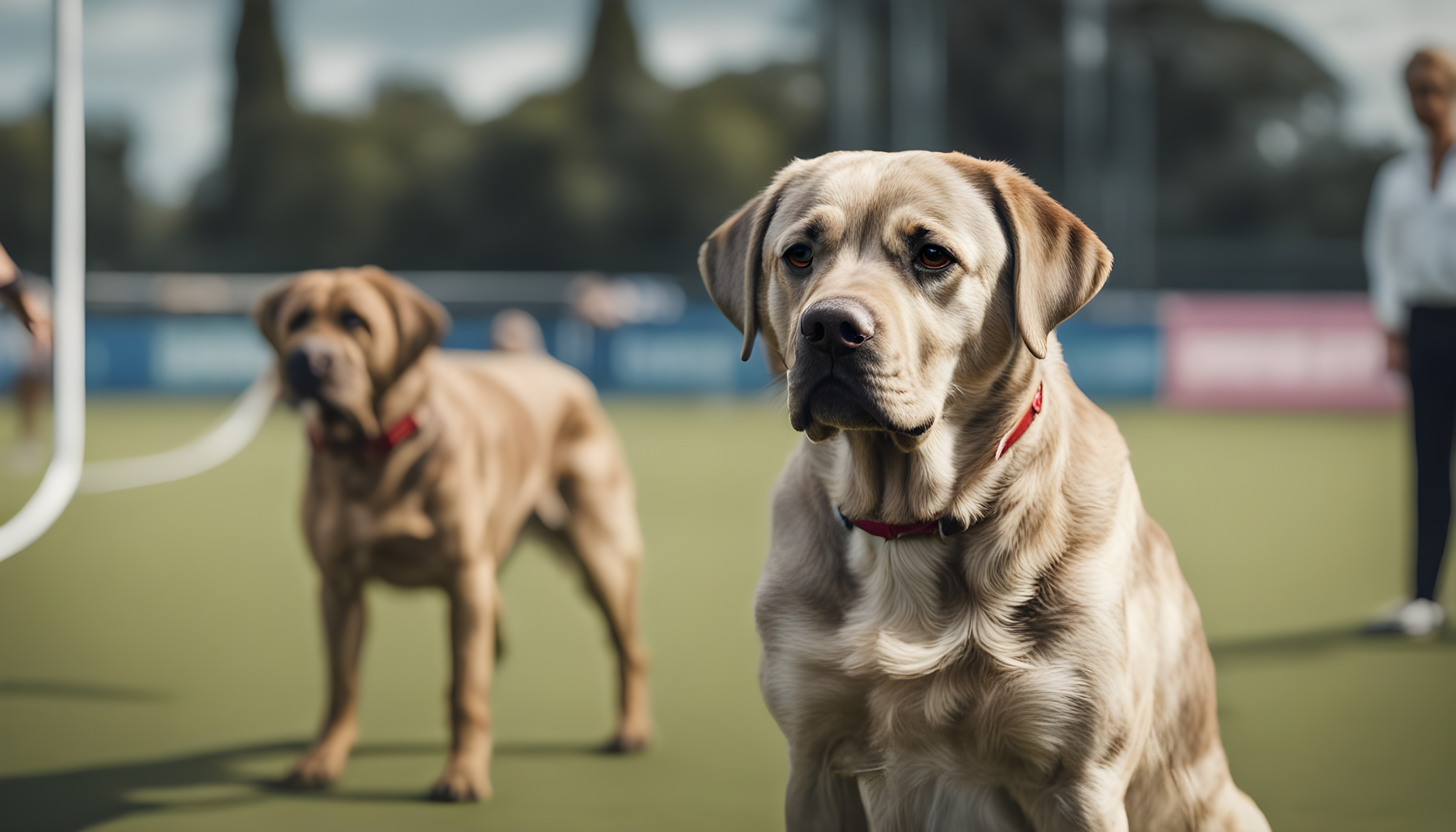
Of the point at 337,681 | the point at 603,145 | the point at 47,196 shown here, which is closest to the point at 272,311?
the point at 337,681

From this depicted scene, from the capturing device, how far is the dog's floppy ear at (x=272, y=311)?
12.7 ft

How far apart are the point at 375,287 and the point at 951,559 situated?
2084 millimetres

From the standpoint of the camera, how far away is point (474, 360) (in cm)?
461

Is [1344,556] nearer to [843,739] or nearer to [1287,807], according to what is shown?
[1287,807]

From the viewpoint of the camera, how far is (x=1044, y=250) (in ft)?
8.36

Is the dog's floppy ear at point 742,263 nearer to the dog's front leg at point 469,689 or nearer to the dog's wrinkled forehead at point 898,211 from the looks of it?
the dog's wrinkled forehead at point 898,211

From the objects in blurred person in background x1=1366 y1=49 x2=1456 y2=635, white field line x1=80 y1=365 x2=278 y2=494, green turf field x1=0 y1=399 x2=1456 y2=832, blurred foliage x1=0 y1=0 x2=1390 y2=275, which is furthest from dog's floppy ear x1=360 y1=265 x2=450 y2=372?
blurred foliage x1=0 y1=0 x2=1390 y2=275

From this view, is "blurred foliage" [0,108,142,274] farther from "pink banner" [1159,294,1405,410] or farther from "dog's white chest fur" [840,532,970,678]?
"dog's white chest fur" [840,532,970,678]

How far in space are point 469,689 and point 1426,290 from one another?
13.7ft

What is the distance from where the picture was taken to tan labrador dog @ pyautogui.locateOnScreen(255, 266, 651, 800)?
3734 millimetres

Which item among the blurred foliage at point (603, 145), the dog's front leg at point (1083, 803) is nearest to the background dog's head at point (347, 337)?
the dog's front leg at point (1083, 803)

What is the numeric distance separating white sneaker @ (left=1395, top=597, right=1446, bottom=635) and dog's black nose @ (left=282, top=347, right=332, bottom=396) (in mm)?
4675

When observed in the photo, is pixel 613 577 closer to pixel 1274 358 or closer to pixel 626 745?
pixel 626 745

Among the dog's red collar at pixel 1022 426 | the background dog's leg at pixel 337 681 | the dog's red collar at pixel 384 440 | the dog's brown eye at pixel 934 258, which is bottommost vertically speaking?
the background dog's leg at pixel 337 681
